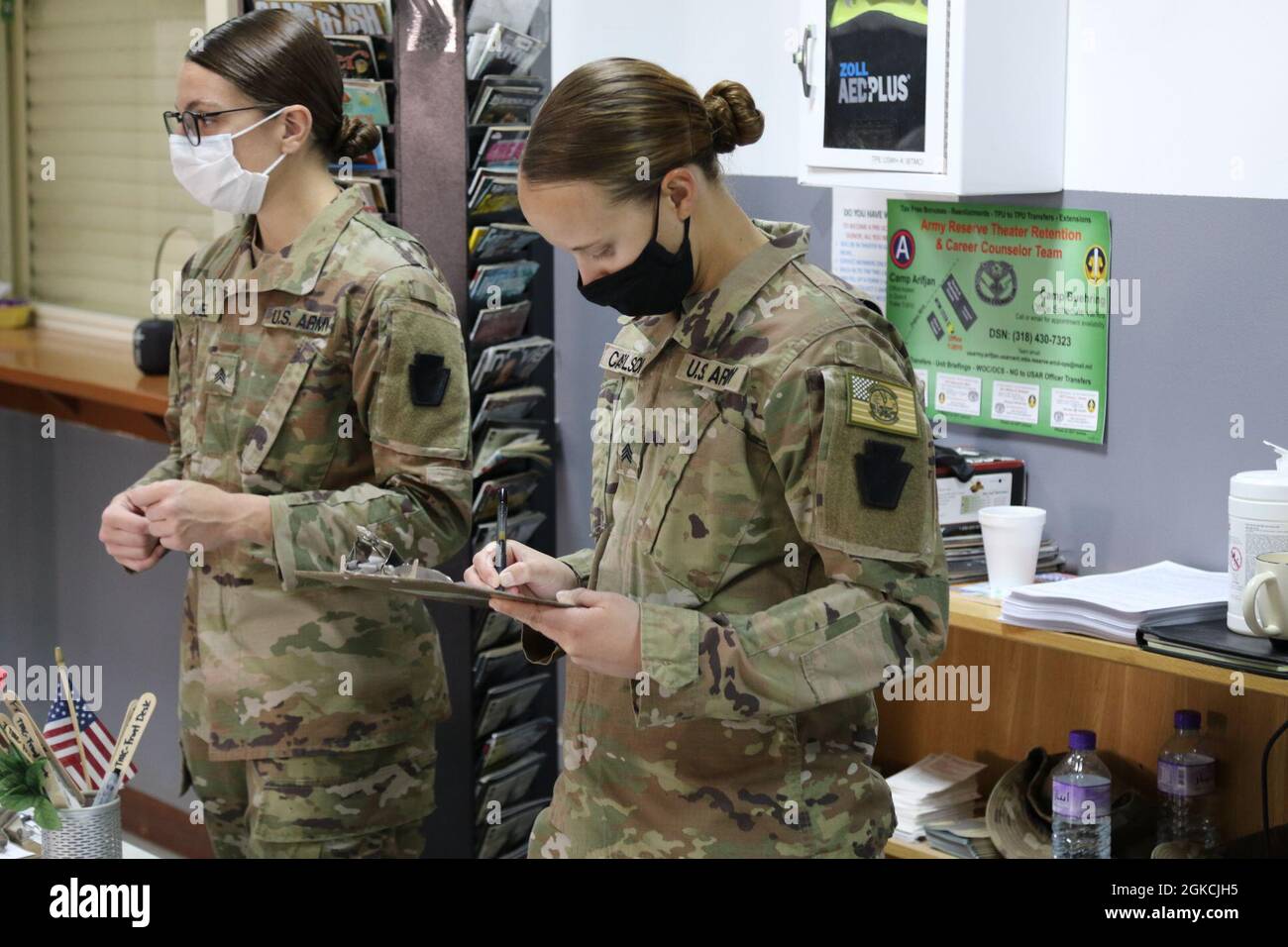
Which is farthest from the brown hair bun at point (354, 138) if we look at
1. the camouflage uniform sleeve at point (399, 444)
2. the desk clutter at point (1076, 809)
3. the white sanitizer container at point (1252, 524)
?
the white sanitizer container at point (1252, 524)

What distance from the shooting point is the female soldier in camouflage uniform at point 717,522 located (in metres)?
1.57

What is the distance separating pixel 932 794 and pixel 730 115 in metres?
1.37

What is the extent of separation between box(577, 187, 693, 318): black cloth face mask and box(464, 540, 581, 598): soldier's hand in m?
0.29

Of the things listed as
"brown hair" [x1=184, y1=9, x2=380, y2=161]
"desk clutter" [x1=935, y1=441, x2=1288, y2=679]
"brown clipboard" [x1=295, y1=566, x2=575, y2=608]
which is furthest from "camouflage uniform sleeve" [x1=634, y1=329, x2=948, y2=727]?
"brown hair" [x1=184, y1=9, x2=380, y2=161]

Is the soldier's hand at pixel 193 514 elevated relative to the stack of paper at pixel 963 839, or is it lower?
elevated

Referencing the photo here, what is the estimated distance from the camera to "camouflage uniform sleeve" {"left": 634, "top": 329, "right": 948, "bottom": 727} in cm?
156

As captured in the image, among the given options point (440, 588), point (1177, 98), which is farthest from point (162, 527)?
point (1177, 98)

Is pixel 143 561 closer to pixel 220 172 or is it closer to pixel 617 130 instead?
pixel 220 172

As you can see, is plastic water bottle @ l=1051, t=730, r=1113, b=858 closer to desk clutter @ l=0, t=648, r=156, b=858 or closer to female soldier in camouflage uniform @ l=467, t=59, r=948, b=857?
female soldier in camouflage uniform @ l=467, t=59, r=948, b=857

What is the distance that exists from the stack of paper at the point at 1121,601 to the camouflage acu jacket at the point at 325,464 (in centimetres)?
83

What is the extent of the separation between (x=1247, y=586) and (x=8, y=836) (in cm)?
172

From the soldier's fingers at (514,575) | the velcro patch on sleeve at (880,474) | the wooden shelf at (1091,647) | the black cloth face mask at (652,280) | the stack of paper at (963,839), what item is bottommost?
the stack of paper at (963,839)

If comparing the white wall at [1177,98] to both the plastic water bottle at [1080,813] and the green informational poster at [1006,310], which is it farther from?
the plastic water bottle at [1080,813]
